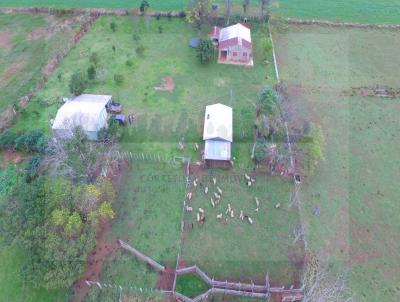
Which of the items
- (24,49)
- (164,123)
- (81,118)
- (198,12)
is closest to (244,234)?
(164,123)

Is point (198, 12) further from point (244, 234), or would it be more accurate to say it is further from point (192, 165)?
point (244, 234)

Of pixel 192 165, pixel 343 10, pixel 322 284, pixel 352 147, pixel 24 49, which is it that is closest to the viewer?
pixel 322 284

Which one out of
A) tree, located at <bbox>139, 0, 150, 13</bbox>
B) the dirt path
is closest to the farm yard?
the dirt path

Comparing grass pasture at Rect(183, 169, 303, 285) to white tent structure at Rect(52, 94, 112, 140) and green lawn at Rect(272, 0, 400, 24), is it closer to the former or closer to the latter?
white tent structure at Rect(52, 94, 112, 140)

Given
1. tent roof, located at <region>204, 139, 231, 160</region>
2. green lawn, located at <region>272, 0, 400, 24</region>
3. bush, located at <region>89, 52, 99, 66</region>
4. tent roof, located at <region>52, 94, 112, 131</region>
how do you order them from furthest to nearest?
green lawn, located at <region>272, 0, 400, 24</region>, bush, located at <region>89, 52, 99, 66</region>, tent roof, located at <region>52, 94, 112, 131</region>, tent roof, located at <region>204, 139, 231, 160</region>

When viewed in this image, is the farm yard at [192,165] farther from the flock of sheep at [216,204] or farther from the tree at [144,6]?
the tree at [144,6]

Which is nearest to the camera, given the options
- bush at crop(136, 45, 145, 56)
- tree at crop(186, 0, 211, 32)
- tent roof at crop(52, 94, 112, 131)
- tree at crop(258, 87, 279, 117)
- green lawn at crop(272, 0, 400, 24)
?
tent roof at crop(52, 94, 112, 131)

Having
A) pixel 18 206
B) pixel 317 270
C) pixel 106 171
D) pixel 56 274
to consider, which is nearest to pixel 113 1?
pixel 106 171
